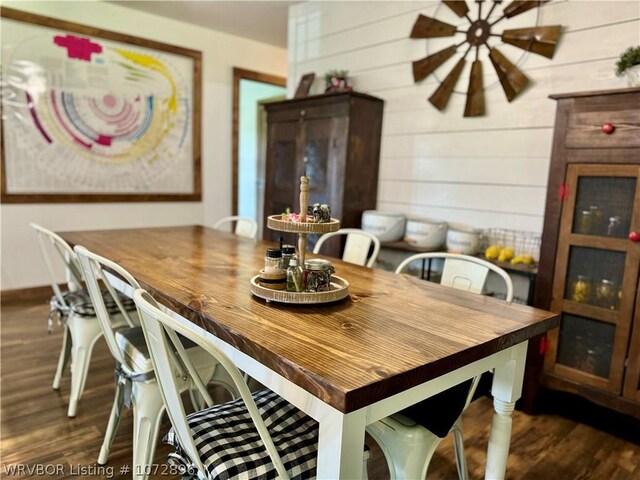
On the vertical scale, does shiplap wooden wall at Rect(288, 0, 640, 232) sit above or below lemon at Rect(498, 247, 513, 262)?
above

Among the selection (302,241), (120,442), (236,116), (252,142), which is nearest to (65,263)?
(120,442)

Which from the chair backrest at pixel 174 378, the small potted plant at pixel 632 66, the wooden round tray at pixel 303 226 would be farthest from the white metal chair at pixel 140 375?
the small potted plant at pixel 632 66

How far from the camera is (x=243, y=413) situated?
1.21 meters

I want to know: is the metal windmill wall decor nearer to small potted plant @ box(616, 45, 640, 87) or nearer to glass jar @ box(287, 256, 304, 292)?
small potted plant @ box(616, 45, 640, 87)

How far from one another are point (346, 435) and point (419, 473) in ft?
1.56

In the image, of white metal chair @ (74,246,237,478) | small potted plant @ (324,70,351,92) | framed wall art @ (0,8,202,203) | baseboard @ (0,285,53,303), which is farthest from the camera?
baseboard @ (0,285,53,303)

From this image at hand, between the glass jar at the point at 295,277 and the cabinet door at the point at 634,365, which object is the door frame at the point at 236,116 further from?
the cabinet door at the point at 634,365

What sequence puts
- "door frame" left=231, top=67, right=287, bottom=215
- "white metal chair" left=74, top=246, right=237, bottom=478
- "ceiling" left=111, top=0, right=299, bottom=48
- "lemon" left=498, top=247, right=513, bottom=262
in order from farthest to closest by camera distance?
1. "door frame" left=231, top=67, right=287, bottom=215
2. "ceiling" left=111, top=0, right=299, bottom=48
3. "lemon" left=498, top=247, right=513, bottom=262
4. "white metal chair" left=74, top=246, right=237, bottom=478

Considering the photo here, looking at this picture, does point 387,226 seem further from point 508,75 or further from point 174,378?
point 174,378

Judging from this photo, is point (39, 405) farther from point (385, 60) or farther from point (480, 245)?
point (385, 60)

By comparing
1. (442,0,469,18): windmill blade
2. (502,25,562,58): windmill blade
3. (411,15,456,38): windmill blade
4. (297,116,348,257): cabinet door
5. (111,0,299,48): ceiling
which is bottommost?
(297,116,348,257): cabinet door

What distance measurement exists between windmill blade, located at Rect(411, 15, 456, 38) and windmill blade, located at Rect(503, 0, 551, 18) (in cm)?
34

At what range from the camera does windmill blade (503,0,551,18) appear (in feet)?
7.75

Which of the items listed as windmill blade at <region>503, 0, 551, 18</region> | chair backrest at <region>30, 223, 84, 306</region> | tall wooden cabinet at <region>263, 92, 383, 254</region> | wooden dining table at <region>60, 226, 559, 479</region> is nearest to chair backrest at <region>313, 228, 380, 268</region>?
wooden dining table at <region>60, 226, 559, 479</region>
